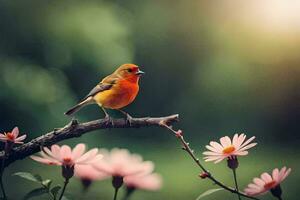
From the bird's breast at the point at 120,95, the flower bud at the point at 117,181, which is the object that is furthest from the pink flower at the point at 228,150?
the bird's breast at the point at 120,95

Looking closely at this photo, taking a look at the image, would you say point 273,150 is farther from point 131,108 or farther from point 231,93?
point 131,108

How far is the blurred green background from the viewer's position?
1090mm

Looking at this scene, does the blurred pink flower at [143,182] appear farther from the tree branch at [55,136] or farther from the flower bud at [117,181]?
the tree branch at [55,136]

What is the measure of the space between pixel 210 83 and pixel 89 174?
76cm

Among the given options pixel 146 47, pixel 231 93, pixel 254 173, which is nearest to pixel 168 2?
pixel 146 47

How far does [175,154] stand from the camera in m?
1.14

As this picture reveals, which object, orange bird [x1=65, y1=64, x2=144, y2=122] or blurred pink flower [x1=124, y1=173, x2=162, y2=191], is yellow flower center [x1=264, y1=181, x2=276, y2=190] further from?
orange bird [x1=65, y1=64, x2=144, y2=122]

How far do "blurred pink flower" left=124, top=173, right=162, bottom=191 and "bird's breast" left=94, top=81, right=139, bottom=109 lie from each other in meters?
0.37

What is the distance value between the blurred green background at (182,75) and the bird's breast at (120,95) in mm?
119

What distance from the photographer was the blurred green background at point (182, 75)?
3.58 ft

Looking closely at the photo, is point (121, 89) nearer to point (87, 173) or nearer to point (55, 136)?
point (55, 136)

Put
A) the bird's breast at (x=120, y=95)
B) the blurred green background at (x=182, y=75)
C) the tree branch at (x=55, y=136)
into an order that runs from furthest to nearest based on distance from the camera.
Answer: the blurred green background at (x=182, y=75) → the bird's breast at (x=120, y=95) → the tree branch at (x=55, y=136)

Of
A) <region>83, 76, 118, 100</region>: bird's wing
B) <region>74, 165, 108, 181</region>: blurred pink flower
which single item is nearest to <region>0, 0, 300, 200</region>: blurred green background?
<region>83, 76, 118, 100</region>: bird's wing

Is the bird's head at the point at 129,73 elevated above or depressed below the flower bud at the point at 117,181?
above
